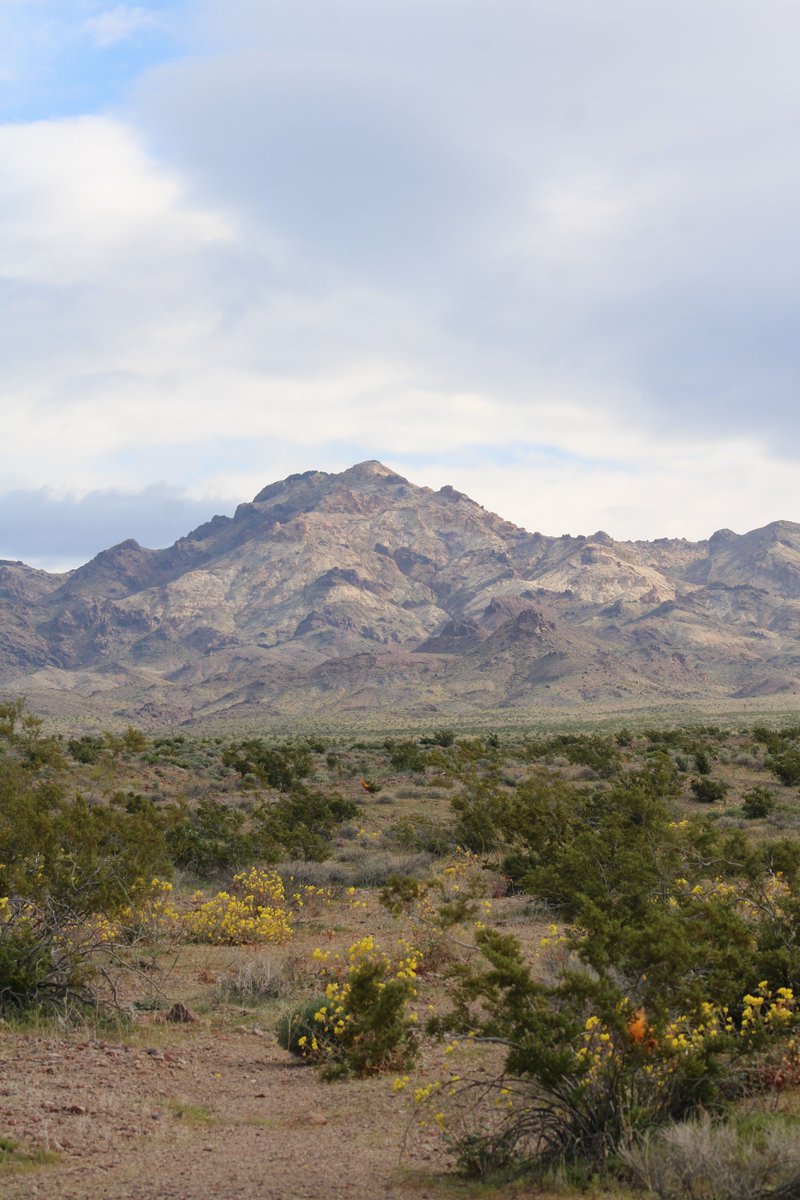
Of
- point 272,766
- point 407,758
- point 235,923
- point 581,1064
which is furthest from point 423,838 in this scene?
point 407,758

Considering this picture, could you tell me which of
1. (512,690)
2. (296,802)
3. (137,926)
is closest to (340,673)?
(512,690)

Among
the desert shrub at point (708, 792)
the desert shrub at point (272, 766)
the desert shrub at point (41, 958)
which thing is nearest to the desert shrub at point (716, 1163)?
the desert shrub at point (41, 958)

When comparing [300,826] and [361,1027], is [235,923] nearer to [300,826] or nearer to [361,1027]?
[361,1027]

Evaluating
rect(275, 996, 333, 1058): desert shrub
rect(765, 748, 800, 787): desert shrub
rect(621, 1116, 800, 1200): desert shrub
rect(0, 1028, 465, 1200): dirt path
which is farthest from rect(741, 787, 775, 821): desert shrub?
rect(621, 1116, 800, 1200): desert shrub

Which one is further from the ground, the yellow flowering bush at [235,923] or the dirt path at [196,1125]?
the dirt path at [196,1125]

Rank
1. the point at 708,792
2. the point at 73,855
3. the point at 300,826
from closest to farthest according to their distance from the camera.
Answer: the point at 73,855 < the point at 300,826 < the point at 708,792

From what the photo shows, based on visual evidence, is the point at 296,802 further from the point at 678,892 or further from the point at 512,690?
the point at 512,690

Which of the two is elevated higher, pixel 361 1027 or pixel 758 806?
pixel 361 1027

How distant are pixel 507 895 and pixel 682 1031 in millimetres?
11143

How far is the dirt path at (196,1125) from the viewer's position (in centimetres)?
634

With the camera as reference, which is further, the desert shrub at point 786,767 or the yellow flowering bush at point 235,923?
the desert shrub at point 786,767

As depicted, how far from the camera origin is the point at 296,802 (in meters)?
24.6

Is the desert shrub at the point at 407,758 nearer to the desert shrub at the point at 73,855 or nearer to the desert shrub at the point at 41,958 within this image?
the desert shrub at the point at 73,855

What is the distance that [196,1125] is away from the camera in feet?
25.5
